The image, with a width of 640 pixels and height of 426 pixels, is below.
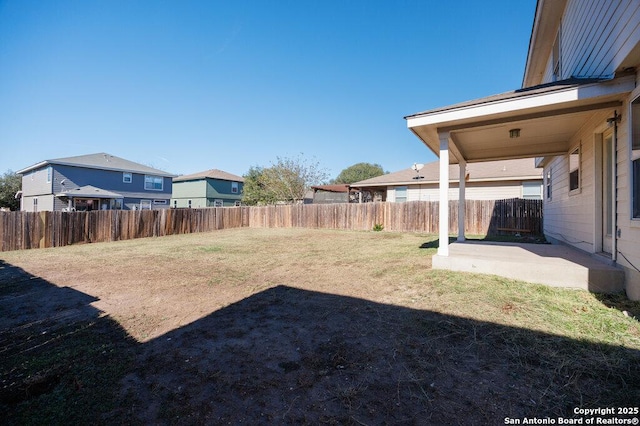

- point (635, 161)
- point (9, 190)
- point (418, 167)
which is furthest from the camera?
point (9, 190)

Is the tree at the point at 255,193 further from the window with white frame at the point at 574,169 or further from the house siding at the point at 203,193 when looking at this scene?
the window with white frame at the point at 574,169

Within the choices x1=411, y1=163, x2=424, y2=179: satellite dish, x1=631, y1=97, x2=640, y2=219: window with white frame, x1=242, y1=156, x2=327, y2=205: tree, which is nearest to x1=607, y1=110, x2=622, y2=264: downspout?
x1=631, y1=97, x2=640, y2=219: window with white frame

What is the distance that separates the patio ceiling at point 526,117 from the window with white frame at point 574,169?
41cm

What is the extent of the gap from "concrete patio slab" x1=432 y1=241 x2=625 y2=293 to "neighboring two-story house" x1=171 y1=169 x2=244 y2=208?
2980 centimetres

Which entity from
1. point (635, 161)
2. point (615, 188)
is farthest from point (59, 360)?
point (615, 188)

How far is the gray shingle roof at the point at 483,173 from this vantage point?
14.7m

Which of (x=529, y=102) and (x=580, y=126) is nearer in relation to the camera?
(x=529, y=102)

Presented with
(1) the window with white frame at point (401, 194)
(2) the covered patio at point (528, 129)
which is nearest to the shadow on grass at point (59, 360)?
(2) the covered patio at point (528, 129)

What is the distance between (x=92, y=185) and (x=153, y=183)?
4500mm

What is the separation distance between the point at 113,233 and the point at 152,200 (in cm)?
1483

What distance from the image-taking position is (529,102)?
416cm

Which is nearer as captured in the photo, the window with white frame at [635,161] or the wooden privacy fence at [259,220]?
the window with white frame at [635,161]

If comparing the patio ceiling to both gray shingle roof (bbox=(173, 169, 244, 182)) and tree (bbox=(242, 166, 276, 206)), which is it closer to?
tree (bbox=(242, 166, 276, 206))

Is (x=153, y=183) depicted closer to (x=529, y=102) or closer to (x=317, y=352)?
(x=317, y=352)
